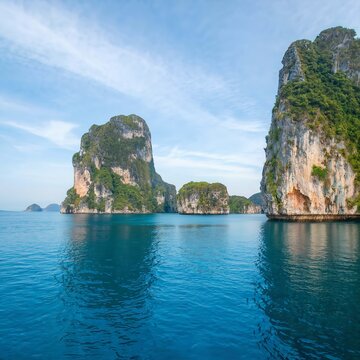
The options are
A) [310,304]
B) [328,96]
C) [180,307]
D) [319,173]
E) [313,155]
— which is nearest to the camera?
[180,307]

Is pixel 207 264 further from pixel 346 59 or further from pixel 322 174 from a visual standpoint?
pixel 346 59

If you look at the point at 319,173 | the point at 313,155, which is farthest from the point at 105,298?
the point at 313,155

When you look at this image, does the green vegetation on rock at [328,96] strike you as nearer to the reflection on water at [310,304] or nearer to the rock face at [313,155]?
the rock face at [313,155]

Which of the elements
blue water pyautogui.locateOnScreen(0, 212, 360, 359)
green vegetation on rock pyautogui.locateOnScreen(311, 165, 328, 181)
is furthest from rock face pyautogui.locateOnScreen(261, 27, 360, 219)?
blue water pyautogui.locateOnScreen(0, 212, 360, 359)

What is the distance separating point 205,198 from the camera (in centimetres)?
18925

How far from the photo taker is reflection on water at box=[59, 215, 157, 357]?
44.6ft

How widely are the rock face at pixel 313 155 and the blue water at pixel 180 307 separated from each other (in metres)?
58.8

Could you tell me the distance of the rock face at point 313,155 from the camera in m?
88.6

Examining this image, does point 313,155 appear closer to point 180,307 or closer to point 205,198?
point 180,307

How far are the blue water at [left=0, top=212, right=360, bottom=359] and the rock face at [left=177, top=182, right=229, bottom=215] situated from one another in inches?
6130

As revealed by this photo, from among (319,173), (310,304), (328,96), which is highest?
(328,96)

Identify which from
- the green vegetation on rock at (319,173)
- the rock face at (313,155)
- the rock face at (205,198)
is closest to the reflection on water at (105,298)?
the rock face at (313,155)

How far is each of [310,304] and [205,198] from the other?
6748 inches

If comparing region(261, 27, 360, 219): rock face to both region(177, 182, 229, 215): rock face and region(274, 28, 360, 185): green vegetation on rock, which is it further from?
region(177, 182, 229, 215): rock face
